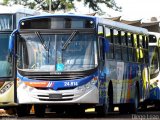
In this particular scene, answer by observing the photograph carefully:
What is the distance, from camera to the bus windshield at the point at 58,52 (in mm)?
22844

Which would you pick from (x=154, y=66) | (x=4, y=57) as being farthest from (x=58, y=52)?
(x=154, y=66)

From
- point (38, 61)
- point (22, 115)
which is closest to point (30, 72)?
point (38, 61)

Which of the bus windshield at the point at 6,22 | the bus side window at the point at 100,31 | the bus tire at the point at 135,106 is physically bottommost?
the bus tire at the point at 135,106

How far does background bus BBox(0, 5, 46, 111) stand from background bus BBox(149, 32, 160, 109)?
9558mm

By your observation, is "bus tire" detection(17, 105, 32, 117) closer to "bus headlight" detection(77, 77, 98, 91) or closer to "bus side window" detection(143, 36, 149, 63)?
"bus headlight" detection(77, 77, 98, 91)

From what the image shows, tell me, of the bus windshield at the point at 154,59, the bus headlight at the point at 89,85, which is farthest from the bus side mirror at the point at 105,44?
the bus windshield at the point at 154,59

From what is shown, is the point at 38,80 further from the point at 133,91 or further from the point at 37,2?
the point at 37,2

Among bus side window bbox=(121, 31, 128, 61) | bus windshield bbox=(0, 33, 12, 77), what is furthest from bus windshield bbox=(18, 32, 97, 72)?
bus side window bbox=(121, 31, 128, 61)

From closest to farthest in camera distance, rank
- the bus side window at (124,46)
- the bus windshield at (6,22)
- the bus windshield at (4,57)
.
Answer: the bus windshield at (4,57) < the bus windshield at (6,22) < the bus side window at (124,46)

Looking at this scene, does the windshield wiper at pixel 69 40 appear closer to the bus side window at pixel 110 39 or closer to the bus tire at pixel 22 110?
the bus side window at pixel 110 39

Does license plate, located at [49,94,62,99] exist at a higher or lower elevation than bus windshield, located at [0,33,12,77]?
lower

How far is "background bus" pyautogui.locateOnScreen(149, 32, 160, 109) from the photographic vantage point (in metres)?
33.8

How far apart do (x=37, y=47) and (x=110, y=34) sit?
3056mm

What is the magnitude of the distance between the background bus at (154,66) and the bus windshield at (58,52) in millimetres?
11090
